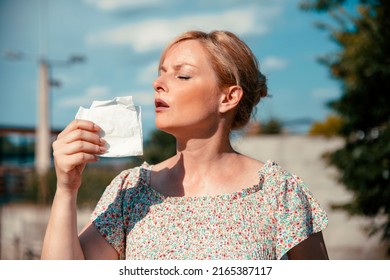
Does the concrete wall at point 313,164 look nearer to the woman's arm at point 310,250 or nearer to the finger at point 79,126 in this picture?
the woman's arm at point 310,250

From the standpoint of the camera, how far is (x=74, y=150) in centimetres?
166

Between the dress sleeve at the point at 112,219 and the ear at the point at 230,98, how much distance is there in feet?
1.45

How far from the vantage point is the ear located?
2.04m

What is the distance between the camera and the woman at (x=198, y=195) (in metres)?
1.83

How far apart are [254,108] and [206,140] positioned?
315 millimetres

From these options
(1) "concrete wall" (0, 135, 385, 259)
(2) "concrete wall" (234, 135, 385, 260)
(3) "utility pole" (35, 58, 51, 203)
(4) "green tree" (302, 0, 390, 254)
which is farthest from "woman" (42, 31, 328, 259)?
(3) "utility pole" (35, 58, 51, 203)

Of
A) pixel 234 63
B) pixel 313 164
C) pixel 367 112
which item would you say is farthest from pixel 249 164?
pixel 313 164

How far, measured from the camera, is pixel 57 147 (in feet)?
5.53

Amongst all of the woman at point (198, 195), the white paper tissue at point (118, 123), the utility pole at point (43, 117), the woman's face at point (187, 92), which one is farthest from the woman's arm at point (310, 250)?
the utility pole at point (43, 117)

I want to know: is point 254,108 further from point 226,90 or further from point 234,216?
point 234,216

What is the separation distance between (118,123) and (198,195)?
0.38m

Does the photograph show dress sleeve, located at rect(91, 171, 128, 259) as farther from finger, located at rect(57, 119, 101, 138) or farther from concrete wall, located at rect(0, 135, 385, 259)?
concrete wall, located at rect(0, 135, 385, 259)

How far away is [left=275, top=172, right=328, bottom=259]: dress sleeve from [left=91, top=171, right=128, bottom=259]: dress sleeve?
50 cm

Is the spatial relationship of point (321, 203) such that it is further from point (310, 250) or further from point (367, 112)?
point (310, 250)
